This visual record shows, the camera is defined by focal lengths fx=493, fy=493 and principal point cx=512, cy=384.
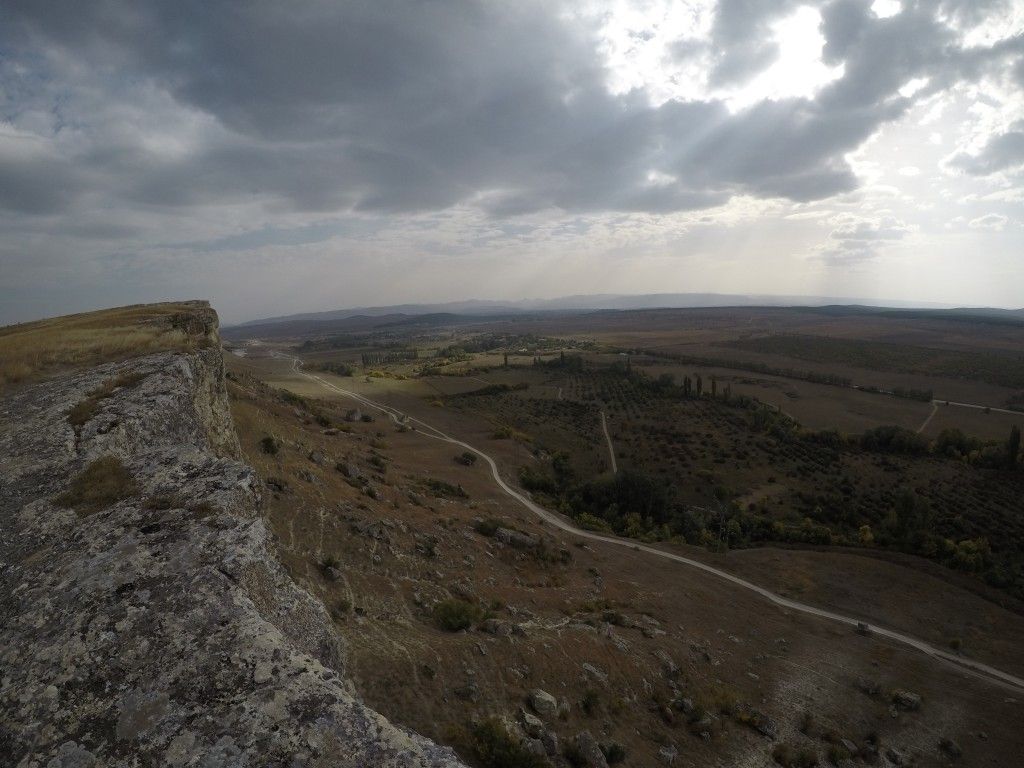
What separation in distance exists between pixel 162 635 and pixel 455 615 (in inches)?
464

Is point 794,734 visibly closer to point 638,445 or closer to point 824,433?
point 638,445

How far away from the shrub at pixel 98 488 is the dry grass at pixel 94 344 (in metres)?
6.82

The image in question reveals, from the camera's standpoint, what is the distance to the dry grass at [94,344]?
13.5 meters

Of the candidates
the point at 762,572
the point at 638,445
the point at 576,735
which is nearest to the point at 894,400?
the point at 638,445

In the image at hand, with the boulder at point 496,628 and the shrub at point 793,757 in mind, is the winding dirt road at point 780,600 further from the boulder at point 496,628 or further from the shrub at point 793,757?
the boulder at point 496,628

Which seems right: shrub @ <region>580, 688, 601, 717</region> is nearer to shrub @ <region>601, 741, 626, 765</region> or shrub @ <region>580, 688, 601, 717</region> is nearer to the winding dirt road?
shrub @ <region>601, 741, 626, 765</region>

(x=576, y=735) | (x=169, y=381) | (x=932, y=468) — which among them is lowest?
(x=932, y=468)

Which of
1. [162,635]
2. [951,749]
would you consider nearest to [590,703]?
[162,635]

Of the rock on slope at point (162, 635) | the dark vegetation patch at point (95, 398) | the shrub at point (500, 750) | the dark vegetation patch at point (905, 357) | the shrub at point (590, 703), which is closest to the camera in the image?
the rock on slope at point (162, 635)

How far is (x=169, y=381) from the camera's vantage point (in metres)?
12.3

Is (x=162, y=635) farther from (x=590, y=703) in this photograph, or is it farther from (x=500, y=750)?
(x=590, y=703)

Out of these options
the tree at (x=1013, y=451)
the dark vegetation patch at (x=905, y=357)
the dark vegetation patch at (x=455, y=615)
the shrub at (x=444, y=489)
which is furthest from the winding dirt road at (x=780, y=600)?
the dark vegetation patch at (x=905, y=357)

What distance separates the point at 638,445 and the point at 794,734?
4760 centimetres

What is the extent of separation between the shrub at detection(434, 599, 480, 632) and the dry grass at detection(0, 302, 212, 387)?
11549mm
